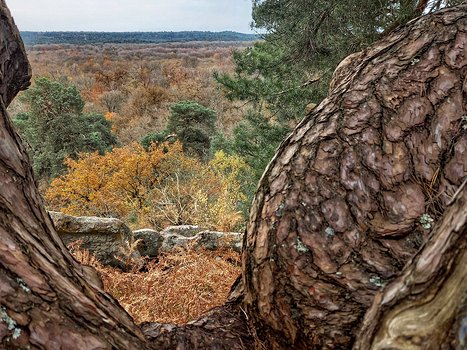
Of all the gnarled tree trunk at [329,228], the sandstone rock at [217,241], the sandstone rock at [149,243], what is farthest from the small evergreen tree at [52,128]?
the gnarled tree trunk at [329,228]

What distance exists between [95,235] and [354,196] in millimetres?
6480

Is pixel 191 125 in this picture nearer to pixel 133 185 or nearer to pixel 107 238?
pixel 133 185

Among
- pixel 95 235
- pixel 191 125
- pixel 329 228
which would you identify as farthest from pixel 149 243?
pixel 191 125

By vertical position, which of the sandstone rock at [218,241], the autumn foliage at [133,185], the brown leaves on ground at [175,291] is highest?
the brown leaves on ground at [175,291]

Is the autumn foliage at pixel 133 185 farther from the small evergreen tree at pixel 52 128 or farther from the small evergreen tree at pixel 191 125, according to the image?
the small evergreen tree at pixel 191 125

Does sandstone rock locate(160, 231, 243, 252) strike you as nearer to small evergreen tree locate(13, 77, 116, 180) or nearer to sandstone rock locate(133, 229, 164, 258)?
sandstone rock locate(133, 229, 164, 258)

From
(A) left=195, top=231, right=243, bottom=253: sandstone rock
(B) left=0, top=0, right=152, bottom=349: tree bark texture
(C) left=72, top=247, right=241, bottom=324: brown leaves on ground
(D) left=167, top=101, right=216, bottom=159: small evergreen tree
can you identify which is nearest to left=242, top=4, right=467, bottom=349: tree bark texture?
(B) left=0, top=0, right=152, bottom=349: tree bark texture

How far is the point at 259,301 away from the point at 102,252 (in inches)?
237

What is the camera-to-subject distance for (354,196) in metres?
1.39

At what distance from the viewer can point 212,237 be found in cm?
744

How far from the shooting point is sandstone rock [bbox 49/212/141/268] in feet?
23.1

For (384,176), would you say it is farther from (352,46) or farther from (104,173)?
(104,173)

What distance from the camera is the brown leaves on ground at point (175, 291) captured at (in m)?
3.08

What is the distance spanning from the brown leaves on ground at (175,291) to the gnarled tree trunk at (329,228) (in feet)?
4.62
